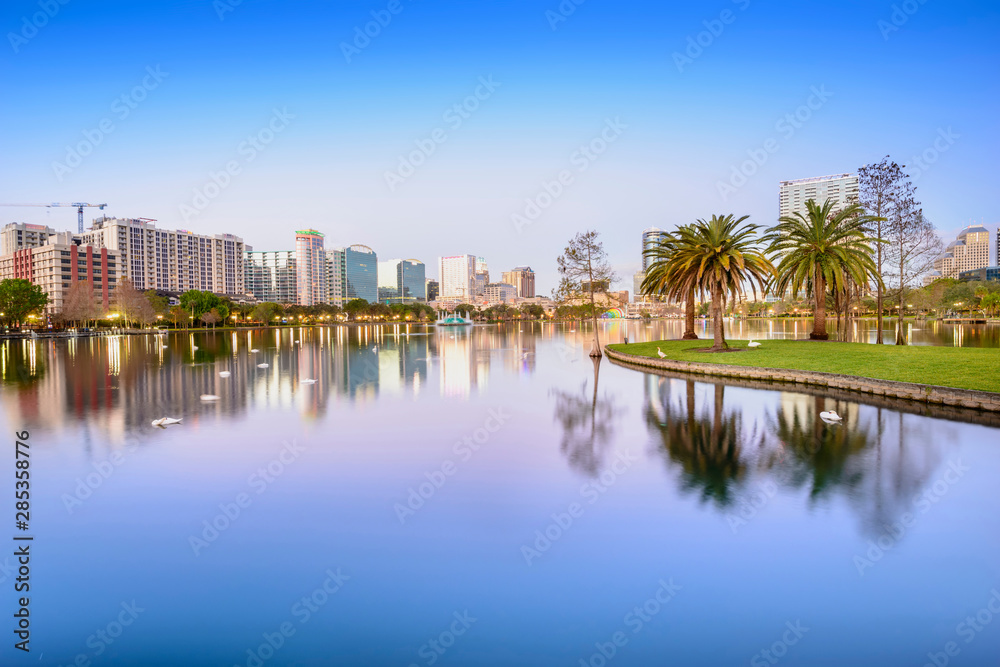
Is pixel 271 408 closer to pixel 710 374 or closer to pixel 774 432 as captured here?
pixel 774 432

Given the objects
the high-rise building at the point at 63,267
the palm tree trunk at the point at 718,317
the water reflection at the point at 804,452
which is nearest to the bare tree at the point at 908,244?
the palm tree trunk at the point at 718,317

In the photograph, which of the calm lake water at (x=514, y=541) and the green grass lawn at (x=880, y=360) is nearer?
the calm lake water at (x=514, y=541)

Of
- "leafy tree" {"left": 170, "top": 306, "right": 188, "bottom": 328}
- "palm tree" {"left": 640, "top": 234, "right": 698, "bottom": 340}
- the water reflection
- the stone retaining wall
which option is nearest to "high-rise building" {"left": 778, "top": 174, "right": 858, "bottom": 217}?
"palm tree" {"left": 640, "top": 234, "right": 698, "bottom": 340}

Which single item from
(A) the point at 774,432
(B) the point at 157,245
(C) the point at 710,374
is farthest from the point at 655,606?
(B) the point at 157,245

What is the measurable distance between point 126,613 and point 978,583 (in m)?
10.1

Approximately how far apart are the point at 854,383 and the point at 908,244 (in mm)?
23575

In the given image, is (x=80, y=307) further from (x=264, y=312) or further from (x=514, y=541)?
(x=514, y=541)

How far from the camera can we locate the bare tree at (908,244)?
3403 cm

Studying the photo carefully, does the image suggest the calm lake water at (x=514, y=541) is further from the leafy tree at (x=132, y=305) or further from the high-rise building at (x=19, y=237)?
the high-rise building at (x=19, y=237)

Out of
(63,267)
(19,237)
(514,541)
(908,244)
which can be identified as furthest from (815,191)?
(19,237)

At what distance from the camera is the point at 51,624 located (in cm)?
580

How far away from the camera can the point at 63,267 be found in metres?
142

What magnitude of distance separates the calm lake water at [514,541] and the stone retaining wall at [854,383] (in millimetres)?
862

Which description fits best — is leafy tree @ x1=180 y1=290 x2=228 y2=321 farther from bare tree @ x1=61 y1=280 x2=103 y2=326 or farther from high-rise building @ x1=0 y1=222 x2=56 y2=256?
high-rise building @ x1=0 y1=222 x2=56 y2=256
